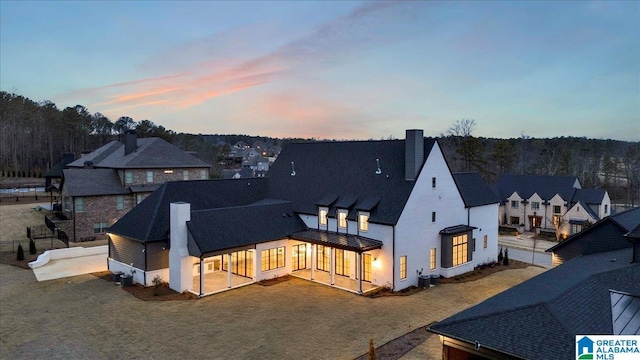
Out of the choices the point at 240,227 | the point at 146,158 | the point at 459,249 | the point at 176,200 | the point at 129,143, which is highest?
the point at 129,143

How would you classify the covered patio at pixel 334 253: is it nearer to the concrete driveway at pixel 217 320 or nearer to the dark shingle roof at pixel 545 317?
the concrete driveway at pixel 217 320

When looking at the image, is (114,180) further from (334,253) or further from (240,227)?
(334,253)

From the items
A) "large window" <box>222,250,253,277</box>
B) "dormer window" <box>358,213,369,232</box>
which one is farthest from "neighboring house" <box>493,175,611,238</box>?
"large window" <box>222,250,253,277</box>

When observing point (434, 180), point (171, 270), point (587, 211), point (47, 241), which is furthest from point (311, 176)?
point (587, 211)

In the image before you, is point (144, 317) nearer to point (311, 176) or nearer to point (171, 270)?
point (171, 270)

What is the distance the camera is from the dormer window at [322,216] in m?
25.5

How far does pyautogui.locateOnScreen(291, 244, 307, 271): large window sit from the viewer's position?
25594mm

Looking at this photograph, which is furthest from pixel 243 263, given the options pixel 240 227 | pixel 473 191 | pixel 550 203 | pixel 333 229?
pixel 550 203

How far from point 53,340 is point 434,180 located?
66.3 feet

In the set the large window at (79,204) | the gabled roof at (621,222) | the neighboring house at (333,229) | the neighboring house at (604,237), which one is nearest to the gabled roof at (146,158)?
the large window at (79,204)

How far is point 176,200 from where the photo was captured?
84.7 feet

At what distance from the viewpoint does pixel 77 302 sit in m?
20.0

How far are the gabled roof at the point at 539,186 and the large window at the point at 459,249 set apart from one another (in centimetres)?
2504

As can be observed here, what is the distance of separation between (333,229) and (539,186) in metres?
32.9
